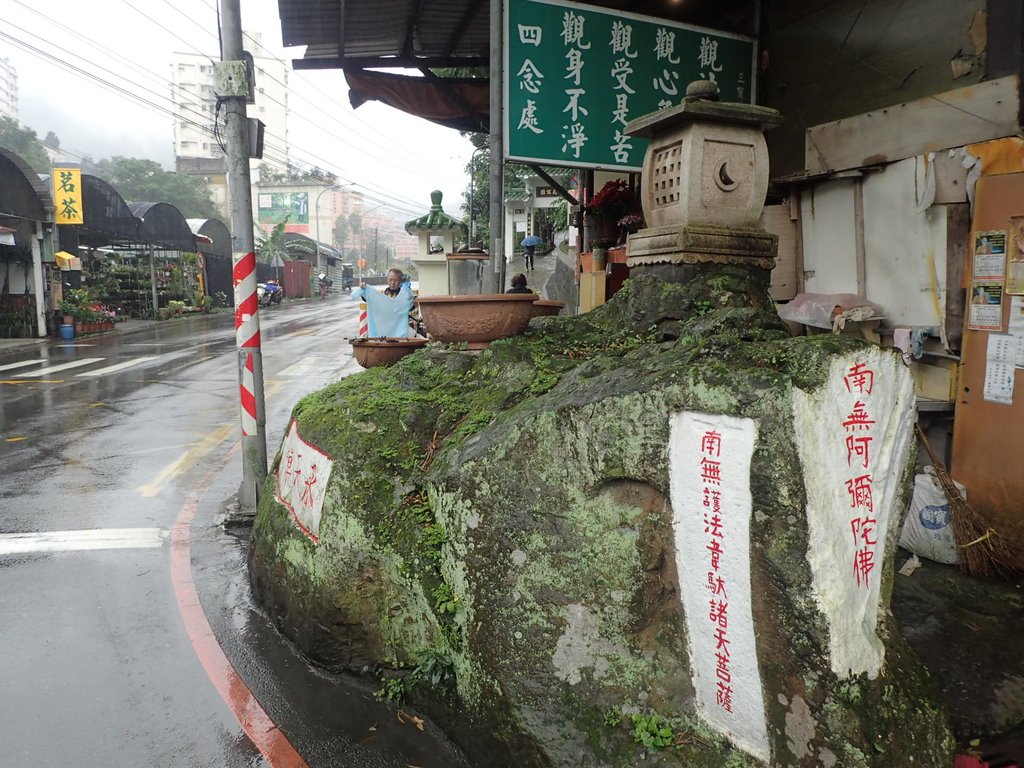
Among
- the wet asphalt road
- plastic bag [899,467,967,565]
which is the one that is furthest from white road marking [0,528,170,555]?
plastic bag [899,467,967,565]

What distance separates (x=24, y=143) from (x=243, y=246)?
5192 centimetres

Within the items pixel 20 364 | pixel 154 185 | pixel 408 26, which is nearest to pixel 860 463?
pixel 408 26

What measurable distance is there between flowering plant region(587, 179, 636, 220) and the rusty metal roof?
2048 millimetres

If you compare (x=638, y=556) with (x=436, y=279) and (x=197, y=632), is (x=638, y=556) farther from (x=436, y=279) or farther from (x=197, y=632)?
(x=436, y=279)

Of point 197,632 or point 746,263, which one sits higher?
point 746,263

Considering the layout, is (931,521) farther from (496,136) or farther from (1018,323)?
(496,136)

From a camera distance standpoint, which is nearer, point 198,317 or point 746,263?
point 746,263

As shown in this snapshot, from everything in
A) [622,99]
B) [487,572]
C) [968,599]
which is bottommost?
[968,599]

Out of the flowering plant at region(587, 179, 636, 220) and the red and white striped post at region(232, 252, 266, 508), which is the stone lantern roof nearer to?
the flowering plant at region(587, 179, 636, 220)

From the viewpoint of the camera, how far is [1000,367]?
4.48m

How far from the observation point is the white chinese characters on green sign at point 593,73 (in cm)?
637

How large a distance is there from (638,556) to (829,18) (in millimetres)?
6397

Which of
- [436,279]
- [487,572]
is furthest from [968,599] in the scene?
[436,279]

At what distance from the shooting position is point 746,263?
446 cm
